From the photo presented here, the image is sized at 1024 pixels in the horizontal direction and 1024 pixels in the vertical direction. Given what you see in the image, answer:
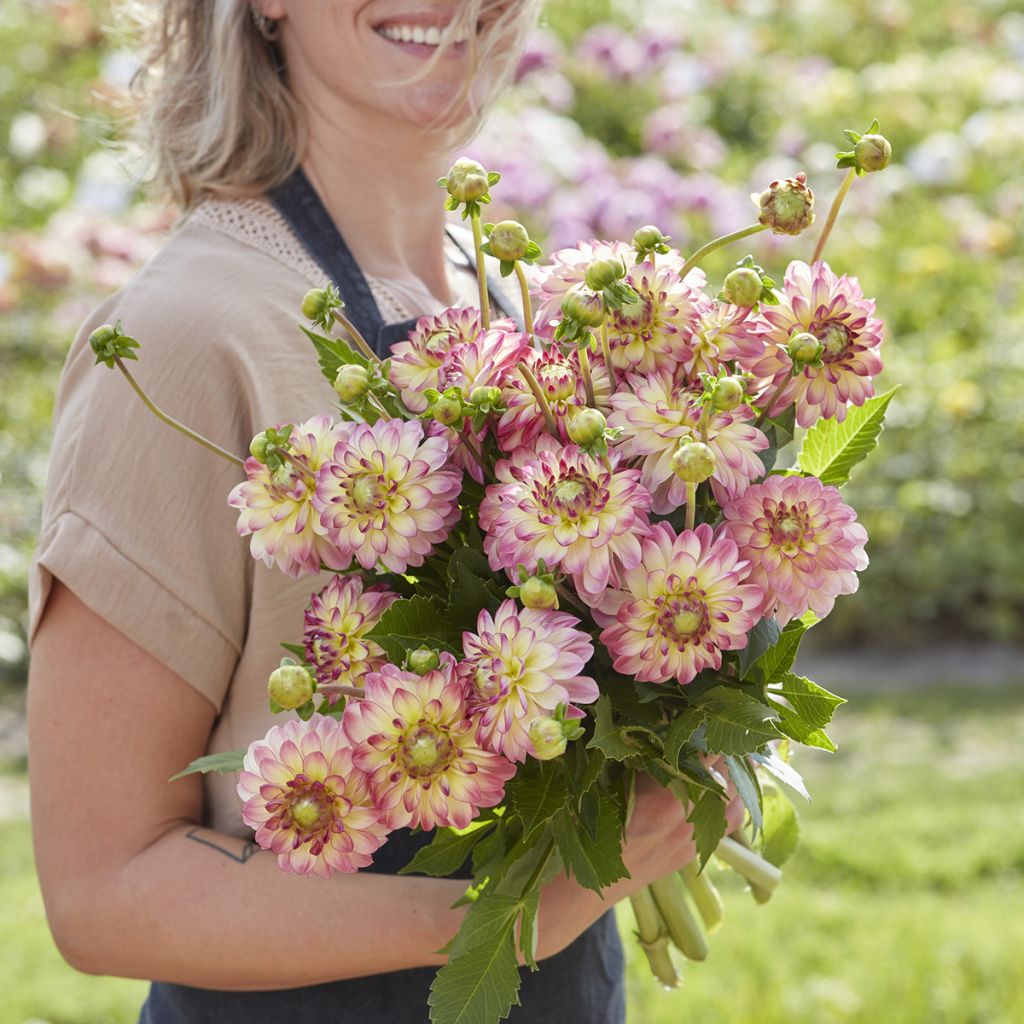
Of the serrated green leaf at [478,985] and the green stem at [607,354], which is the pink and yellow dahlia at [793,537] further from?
the serrated green leaf at [478,985]

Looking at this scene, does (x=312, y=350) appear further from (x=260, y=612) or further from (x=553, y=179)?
(x=553, y=179)

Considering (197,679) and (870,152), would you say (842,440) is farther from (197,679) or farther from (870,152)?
(197,679)

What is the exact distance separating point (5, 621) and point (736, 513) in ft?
15.3

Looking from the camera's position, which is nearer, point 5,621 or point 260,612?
point 260,612

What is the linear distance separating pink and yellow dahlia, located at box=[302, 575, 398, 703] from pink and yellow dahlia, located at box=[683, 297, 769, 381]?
0.29 meters

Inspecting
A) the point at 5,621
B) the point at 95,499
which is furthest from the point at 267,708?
the point at 5,621

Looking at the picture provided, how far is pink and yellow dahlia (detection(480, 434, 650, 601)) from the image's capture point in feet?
3.05

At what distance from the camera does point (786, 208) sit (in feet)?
3.28

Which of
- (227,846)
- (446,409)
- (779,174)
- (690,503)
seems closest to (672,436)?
(690,503)

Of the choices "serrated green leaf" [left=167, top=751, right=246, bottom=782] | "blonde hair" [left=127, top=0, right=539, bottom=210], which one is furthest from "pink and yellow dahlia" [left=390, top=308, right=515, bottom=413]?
"blonde hair" [left=127, top=0, right=539, bottom=210]

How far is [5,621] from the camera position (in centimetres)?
516

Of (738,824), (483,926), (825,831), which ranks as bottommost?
(825,831)

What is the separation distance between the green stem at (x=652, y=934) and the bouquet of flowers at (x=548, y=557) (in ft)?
1.15

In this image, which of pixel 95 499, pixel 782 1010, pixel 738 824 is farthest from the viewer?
pixel 782 1010
